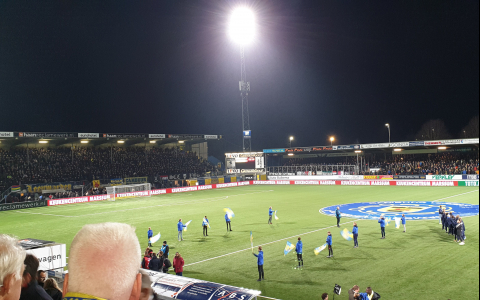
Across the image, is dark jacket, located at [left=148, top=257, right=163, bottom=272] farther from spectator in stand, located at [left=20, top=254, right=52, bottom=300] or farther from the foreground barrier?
the foreground barrier

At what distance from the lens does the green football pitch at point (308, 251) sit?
44.5 ft

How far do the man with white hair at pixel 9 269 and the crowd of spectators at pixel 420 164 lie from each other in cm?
6173

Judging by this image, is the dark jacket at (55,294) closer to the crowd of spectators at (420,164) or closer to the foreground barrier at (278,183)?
the foreground barrier at (278,183)

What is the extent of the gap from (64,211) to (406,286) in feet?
118

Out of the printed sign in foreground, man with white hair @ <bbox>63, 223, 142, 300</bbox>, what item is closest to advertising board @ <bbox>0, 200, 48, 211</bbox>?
the printed sign in foreground

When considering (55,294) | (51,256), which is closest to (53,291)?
(55,294)

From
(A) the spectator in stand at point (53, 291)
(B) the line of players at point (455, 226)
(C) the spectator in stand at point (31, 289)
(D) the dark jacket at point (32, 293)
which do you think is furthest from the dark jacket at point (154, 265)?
(B) the line of players at point (455, 226)

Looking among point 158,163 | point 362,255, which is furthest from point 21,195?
point 362,255

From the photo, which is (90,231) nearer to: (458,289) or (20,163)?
(458,289)

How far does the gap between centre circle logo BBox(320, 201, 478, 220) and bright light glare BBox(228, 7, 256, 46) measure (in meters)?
38.9

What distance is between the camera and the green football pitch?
1357 centimetres

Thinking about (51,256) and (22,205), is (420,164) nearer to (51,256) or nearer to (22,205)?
(22,205)

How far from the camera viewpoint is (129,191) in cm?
5466

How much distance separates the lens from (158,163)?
231 feet
